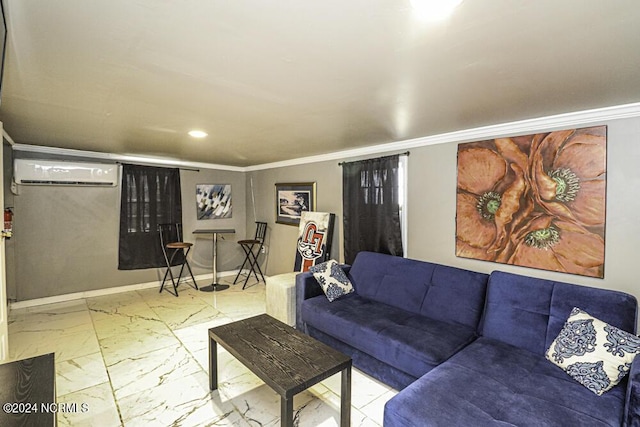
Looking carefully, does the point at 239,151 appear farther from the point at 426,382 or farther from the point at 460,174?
the point at 426,382

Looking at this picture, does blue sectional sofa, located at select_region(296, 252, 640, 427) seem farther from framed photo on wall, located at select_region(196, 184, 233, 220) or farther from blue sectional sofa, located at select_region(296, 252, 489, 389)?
framed photo on wall, located at select_region(196, 184, 233, 220)

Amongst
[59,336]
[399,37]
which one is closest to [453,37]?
[399,37]

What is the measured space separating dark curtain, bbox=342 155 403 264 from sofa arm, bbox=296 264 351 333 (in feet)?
2.76

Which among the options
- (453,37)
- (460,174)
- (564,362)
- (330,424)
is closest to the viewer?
(453,37)

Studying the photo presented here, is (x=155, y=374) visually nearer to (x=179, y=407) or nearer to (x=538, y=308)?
(x=179, y=407)

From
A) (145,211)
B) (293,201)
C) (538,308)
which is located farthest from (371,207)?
(145,211)

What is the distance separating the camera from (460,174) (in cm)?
294

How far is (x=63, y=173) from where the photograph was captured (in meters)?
4.05

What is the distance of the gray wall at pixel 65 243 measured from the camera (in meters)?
3.91

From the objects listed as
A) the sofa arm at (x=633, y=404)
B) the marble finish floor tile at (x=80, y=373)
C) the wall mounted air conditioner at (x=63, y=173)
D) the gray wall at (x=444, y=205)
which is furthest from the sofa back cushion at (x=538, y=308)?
the wall mounted air conditioner at (x=63, y=173)

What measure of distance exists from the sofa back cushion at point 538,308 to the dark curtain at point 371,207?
1220mm

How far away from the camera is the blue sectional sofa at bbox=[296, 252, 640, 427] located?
4.86ft

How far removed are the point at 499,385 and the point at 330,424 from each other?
1.05 m

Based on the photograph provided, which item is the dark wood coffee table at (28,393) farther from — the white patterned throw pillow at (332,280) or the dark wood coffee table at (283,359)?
the white patterned throw pillow at (332,280)
